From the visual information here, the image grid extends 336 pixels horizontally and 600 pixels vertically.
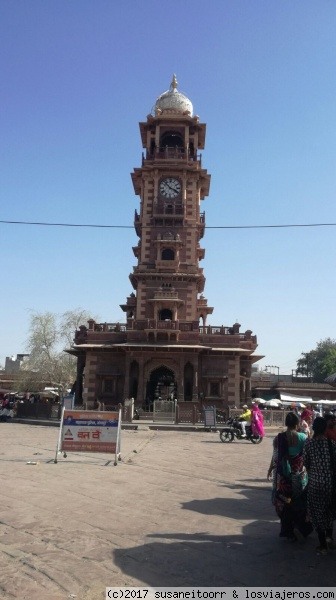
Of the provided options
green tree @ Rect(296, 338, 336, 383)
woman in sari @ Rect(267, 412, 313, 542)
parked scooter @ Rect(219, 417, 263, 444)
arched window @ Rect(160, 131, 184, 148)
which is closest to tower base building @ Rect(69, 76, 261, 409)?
arched window @ Rect(160, 131, 184, 148)

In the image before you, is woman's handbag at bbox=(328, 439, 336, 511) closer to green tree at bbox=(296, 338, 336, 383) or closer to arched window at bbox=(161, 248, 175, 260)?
arched window at bbox=(161, 248, 175, 260)

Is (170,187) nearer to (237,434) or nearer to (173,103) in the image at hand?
(173,103)

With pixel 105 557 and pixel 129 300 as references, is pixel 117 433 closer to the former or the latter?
pixel 105 557

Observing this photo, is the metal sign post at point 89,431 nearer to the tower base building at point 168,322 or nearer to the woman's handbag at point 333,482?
the woman's handbag at point 333,482

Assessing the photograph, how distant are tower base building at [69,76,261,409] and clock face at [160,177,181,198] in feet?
0.27

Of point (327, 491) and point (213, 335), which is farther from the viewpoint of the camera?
point (213, 335)

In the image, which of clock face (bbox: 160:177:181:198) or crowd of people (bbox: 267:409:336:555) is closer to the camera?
crowd of people (bbox: 267:409:336:555)

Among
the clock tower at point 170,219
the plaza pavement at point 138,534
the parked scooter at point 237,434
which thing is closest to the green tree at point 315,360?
the clock tower at point 170,219

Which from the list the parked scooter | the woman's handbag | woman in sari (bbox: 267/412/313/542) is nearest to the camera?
the woman's handbag

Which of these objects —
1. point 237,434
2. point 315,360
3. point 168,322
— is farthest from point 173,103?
point 315,360

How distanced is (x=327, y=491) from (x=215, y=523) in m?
1.80

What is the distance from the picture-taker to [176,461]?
12.6 metres

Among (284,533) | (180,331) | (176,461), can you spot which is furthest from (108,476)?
(180,331)

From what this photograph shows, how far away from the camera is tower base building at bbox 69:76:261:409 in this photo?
33.0 m
